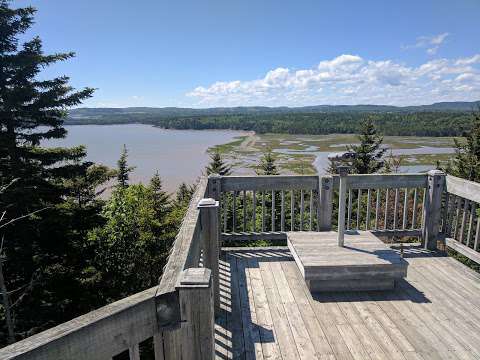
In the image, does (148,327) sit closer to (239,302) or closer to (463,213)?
(239,302)

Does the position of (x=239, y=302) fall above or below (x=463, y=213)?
below

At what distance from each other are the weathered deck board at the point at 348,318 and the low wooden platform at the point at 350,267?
90 mm

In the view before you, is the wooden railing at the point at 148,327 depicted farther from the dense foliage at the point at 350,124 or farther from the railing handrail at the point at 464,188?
the dense foliage at the point at 350,124

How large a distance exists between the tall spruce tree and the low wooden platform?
921 cm

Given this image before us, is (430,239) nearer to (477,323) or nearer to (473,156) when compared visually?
(477,323)

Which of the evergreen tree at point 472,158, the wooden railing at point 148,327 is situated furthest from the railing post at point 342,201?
the evergreen tree at point 472,158

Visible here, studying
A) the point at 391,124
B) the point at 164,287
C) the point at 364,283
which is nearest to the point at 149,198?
the point at 364,283

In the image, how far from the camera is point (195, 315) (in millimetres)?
→ 1477

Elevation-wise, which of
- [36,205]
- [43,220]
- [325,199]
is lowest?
[43,220]

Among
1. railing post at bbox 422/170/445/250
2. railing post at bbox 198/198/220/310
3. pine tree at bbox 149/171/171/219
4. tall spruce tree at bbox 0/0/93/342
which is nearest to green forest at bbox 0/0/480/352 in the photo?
tall spruce tree at bbox 0/0/93/342

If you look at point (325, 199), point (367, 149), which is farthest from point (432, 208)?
point (367, 149)

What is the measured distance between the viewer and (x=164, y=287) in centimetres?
143

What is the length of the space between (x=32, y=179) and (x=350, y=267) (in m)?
10.6

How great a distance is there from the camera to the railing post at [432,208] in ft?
14.5
